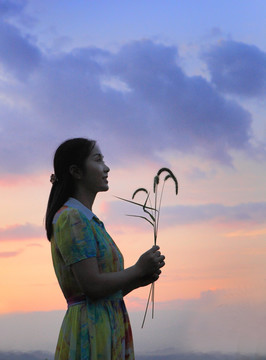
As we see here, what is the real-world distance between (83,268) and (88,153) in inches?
40.5

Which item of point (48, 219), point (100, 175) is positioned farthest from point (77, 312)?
point (100, 175)

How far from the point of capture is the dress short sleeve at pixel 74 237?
442cm

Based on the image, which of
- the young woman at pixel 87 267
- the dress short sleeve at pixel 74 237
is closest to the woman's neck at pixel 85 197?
the young woman at pixel 87 267

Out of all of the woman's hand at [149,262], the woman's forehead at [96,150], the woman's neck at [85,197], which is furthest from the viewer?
the woman's forehead at [96,150]

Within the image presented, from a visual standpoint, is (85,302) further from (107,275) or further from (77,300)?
(107,275)

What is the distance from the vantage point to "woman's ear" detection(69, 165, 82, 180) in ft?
16.0

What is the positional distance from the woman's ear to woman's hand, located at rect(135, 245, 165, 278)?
86cm

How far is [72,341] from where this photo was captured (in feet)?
14.8

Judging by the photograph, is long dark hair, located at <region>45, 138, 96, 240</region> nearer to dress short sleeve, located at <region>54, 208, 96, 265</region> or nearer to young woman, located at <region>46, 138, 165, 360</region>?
young woman, located at <region>46, 138, 165, 360</region>

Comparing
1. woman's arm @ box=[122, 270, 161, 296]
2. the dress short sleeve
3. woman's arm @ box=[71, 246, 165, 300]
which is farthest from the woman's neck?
woman's arm @ box=[122, 270, 161, 296]

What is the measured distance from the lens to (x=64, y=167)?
491cm

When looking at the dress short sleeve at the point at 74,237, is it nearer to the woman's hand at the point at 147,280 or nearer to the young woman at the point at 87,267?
the young woman at the point at 87,267

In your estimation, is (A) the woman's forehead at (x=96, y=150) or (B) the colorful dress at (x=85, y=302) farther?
(A) the woman's forehead at (x=96, y=150)

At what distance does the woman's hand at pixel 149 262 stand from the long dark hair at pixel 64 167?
0.81m
